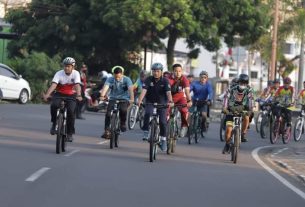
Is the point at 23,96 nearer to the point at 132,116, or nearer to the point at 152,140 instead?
the point at 132,116

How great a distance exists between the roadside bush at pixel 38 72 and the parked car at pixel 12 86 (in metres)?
3.28

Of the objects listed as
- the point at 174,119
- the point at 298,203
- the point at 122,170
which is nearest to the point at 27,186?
the point at 122,170

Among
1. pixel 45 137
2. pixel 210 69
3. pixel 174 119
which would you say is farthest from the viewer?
pixel 210 69

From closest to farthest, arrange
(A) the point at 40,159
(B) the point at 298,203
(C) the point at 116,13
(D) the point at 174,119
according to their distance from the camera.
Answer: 1. (B) the point at 298,203
2. (A) the point at 40,159
3. (D) the point at 174,119
4. (C) the point at 116,13

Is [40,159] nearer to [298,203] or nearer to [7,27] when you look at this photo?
[298,203]

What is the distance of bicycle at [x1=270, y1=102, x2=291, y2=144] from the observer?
925 inches

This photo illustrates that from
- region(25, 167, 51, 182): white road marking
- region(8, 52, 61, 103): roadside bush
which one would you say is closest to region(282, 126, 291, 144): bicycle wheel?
region(25, 167, 51, 182): white road marking

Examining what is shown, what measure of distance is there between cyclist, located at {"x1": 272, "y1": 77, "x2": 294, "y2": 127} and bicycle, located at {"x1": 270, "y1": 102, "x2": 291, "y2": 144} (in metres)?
0.12

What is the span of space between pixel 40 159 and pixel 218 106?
31158mm

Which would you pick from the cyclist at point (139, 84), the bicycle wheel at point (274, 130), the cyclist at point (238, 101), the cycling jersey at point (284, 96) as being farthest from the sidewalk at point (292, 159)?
the cyclist at point (139, 84)

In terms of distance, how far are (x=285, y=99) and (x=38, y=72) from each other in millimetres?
19382

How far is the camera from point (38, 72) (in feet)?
133

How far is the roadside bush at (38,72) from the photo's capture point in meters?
40.6

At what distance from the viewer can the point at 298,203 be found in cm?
1141
